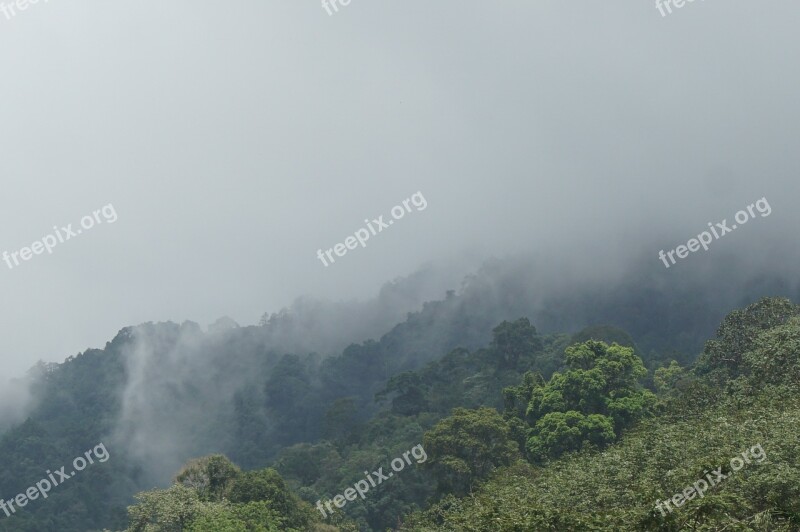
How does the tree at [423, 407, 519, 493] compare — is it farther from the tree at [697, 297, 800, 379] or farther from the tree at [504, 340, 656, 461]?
the tree at [697, 297, 800, 379]

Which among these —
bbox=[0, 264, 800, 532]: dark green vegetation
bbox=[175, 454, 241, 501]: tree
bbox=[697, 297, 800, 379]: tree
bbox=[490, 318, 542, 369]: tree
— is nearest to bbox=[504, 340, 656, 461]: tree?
bbox=[0, 264, 800, 532]: dark green vegetation

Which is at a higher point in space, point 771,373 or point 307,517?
point 307,517

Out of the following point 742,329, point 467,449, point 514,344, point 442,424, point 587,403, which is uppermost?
point 442,424

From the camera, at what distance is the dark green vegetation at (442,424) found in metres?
26.8

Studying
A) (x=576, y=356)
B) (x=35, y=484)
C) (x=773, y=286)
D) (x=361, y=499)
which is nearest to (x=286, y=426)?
(x=35, y=484)

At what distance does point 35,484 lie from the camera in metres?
99.7

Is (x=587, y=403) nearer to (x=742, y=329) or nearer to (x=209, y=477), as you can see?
(x=742, y=329)

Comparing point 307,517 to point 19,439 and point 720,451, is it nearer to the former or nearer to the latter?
point 720,451

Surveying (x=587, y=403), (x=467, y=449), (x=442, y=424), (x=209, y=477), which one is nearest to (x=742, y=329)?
(x=587, y=403)

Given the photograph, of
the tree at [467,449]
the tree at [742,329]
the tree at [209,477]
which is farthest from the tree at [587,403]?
the tree at [209,477]

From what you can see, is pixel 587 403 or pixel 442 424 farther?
pixel 442 424

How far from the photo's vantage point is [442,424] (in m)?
48.6

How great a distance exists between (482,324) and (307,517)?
86.1 metres

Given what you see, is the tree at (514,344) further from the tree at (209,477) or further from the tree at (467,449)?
the tree at (209,477)
